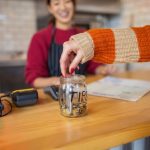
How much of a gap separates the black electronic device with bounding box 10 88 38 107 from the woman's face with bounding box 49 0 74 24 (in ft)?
2.56

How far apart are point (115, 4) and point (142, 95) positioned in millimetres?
2632

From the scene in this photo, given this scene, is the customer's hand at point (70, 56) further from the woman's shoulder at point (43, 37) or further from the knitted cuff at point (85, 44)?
the woman's shoulder at point (43, 37)

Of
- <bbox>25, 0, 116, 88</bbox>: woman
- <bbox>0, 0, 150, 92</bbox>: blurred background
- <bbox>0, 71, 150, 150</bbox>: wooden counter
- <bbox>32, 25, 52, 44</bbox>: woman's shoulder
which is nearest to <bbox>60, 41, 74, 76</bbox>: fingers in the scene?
<bbox>0, 71, 150, 150</bbox>: wooden counter

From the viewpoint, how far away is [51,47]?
1383mm

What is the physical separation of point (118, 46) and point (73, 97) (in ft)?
0.61

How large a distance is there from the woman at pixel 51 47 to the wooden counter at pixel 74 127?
0.62m

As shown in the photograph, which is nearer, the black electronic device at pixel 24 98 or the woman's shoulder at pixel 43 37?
the black electronic device at pixel 24 98

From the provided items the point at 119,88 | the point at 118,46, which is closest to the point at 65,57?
the point at 118,46

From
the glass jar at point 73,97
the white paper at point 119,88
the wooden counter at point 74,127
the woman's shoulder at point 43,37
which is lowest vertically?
the white paper at point 119,88

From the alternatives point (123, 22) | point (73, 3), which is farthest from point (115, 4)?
point (73, 3)

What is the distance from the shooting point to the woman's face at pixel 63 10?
1395 mm

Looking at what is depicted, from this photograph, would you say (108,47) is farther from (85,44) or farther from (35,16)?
(35,16)

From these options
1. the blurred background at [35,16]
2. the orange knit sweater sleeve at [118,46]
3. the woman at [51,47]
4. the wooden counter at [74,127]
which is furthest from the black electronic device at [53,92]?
the blurred background at [35,16]

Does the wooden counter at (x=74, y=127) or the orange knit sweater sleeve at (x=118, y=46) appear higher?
the orange knit sweater sleeve at (x=118, y=46)
